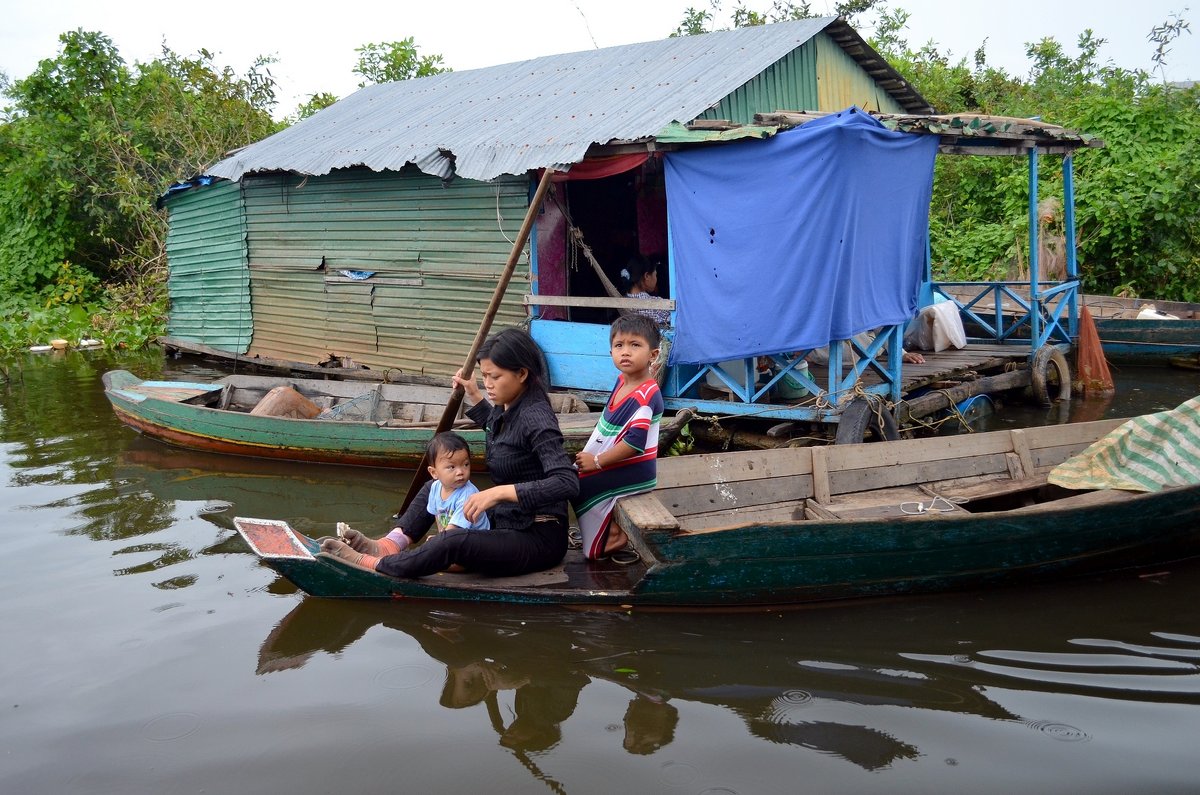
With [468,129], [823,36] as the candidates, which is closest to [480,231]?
[468,129]

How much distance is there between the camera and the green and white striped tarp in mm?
5047

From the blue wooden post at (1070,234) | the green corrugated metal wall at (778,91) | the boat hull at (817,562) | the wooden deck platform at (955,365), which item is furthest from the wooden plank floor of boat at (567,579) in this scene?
the blue wooden post at (1070,234)

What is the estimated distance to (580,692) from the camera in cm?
395

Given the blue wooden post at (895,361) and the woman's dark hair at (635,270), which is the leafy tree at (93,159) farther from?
the blue wooden post at (895,361)

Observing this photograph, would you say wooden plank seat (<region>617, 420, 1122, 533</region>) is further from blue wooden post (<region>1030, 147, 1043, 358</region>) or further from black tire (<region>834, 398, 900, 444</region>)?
blue wooden post (<region>1030, 147, 1043, 358</region>)

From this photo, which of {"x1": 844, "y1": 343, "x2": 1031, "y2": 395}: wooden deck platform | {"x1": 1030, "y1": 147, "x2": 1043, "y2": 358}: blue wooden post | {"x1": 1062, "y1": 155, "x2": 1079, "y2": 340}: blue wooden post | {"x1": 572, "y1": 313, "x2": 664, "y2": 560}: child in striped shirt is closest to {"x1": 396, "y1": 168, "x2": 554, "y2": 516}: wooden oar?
{"x1": 572, "y1": 313, "x2": 664, "y2": 560}: child in striped shirt

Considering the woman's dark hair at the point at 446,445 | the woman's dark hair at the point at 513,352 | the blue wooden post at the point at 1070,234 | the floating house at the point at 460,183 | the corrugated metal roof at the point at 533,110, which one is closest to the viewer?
the woman's dark hair at the point at 513,352

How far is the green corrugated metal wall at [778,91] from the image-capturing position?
8.76 m

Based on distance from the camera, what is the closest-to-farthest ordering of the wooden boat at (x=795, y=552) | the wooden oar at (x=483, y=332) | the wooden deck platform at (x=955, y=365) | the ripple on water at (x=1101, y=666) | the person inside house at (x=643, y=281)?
the ripple on water at (x=1101, y=666)
the wooden boat at (x=795, y=552)
the wooden oar at (x=483, y=332)
the person inside house at (x=643, y=281)
the wooden deck platform at (x=955, y=365)

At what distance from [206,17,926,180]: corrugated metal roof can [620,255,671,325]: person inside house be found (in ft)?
4.56

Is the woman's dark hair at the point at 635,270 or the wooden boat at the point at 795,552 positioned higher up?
the woman's dark hair at the point at 635,270

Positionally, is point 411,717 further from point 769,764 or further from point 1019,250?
point 1019,250

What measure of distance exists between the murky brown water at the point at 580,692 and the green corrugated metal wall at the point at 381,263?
16.0 feet

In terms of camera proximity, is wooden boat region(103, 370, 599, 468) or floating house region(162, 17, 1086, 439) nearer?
floating house region(162, 17, 1086, 439)
